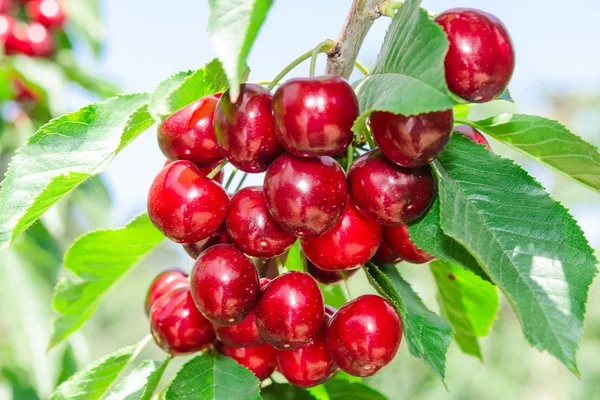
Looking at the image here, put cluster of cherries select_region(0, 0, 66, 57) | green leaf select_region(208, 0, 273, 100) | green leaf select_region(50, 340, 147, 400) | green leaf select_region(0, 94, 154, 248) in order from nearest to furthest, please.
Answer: green leaf select_region(208, 0, 273, 100) → green leaf select_region(0, 94, 154, 248) → green leaf select_region(50, 340, 147, 400) → cluster of cherries select_region(0, 0, 66, 57)

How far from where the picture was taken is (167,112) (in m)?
0.67

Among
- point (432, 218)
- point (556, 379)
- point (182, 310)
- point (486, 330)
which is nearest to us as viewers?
point (432, 218)

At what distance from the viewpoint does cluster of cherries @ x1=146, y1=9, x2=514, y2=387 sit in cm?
67

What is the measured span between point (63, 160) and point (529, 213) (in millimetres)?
588

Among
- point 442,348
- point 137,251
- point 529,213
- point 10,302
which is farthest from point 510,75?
point 10,302

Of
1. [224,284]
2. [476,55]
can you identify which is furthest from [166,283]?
[476,55]

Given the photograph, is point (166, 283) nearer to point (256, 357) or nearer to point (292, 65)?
point (256, 357)

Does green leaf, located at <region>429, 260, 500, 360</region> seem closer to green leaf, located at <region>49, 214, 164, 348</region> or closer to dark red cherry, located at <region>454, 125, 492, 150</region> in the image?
dark red cherry, located at <region>454, 125, 492, 150</region>

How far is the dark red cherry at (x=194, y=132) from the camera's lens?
80 centimetres

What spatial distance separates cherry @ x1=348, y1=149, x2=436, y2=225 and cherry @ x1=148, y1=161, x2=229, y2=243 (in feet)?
0.58

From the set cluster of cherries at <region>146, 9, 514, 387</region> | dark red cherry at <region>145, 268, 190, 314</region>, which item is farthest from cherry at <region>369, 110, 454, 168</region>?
dark red cherry at <region>145, 268, 190, 314</region>

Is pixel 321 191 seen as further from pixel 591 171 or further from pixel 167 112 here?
pixel 591 171

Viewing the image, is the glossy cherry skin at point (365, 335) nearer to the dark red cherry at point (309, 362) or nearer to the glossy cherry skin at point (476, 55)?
the dark red cherry at point (309, 362)

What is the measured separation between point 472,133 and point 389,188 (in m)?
0.21
